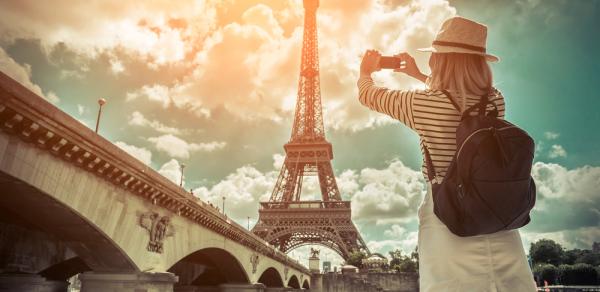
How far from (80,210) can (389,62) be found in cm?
889

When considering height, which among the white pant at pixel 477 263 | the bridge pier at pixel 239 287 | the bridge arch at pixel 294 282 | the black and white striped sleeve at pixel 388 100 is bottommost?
the bridge pier at pixel 239 287

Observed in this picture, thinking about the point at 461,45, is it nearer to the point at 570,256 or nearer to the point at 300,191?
the point at 300,191

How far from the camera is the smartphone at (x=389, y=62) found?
3296 mm

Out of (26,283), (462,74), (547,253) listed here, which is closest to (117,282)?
(26,283)

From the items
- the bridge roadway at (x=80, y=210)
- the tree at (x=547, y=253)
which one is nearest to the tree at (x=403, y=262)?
the tree at (x=547, y=253)

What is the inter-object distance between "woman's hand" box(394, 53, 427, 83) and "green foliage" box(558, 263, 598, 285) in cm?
7673

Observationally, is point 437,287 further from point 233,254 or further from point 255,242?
point 255,242

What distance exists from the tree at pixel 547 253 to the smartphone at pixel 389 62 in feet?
319

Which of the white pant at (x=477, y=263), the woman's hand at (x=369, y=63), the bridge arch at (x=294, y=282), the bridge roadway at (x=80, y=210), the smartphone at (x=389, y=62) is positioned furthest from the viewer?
the bridge arch at (x=294, y=282)

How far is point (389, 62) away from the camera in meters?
3.33

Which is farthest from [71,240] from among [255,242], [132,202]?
[255,242]

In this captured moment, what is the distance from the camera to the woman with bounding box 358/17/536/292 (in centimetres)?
228

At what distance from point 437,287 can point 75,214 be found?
9.42m

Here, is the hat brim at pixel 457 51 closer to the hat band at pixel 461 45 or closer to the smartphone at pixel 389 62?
the hat band at pixel 461 45
